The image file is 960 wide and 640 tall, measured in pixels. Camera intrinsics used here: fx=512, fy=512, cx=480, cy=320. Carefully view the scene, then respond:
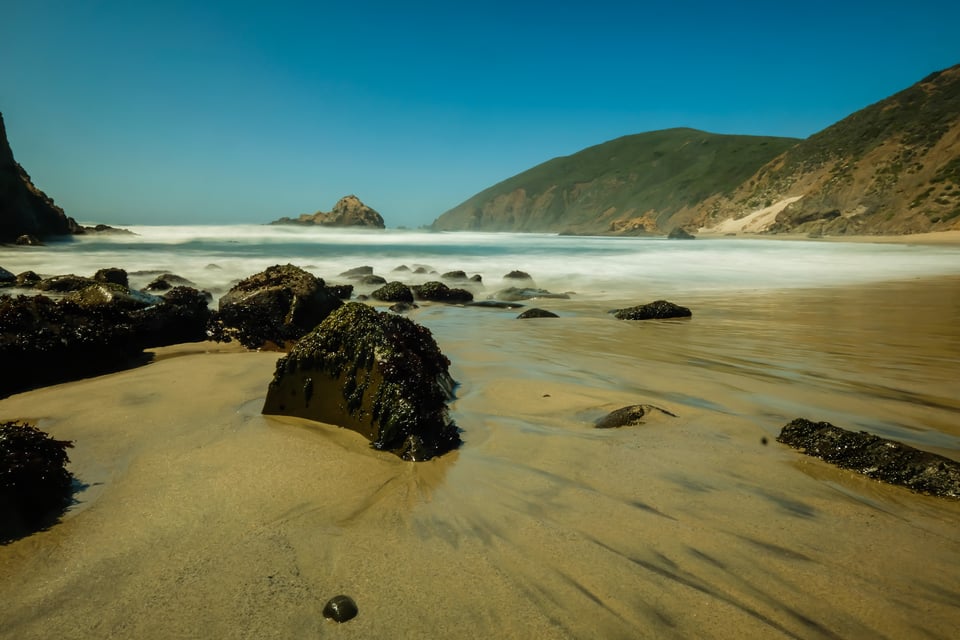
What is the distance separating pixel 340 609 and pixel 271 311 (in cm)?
548

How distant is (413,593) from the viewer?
1871mm

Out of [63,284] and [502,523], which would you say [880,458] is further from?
[63,284]

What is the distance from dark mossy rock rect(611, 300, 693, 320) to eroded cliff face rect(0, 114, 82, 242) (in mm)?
31984

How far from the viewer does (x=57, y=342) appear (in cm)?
489

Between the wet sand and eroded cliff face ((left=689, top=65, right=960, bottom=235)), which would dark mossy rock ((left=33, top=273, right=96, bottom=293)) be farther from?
eroded cliff face ((left=689, top=65, right=960, bottom=235))

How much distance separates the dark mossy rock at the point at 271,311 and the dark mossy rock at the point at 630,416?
434 centimetres

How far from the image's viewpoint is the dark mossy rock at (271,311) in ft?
21.3

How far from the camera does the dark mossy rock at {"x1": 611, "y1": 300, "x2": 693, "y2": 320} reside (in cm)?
859

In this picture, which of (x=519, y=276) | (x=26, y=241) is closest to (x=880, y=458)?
(x=519, y=276)

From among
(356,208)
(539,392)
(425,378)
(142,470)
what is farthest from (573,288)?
(356,208)

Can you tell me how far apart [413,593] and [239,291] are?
6.21 metres

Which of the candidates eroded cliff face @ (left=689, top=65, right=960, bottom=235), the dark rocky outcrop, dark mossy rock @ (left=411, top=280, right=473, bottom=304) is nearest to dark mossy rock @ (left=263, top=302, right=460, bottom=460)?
dark mossy rock @ (left=411, top=280, right=473, bottom=304)

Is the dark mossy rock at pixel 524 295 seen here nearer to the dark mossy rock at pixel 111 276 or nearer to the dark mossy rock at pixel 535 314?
the dark mossy rock at pixel 535 314

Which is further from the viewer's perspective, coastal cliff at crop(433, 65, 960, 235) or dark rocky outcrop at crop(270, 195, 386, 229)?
dark rocky outcrop at crop(270, 195, 386, 229)
